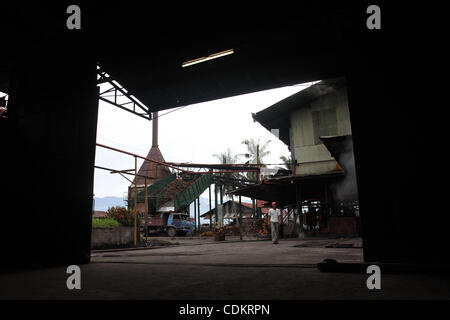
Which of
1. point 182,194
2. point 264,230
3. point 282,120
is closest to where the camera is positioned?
point 282,120

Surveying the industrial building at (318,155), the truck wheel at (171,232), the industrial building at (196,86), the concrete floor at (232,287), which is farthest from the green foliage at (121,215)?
the truck wheel at (171,232)

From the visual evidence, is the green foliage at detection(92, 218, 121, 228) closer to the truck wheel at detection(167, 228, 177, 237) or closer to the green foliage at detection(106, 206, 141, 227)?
the green foliage at detection(106, 206, 141, 227)

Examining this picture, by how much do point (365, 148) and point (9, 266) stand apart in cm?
571

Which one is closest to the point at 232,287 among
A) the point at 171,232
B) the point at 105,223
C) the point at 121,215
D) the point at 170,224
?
the point at 105,223

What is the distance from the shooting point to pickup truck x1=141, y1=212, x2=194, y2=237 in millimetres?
26094

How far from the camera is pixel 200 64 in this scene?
6.91 m

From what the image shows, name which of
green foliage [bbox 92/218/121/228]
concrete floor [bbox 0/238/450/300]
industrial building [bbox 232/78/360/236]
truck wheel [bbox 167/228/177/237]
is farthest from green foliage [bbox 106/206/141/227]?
truck wheel [bbox 167/228/177/237]

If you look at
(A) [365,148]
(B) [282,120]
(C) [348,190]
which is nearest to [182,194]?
(B) [282,120]

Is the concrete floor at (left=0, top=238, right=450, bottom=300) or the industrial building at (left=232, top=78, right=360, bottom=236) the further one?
the industrial building at (left=232, top=78, right=360, bottom=236)

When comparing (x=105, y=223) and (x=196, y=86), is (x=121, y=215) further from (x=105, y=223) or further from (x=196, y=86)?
(x=196, y=86)

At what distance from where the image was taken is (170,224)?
2645 cm

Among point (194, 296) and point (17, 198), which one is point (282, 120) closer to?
point (17, 198)

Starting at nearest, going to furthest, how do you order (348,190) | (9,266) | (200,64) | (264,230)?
(9,266), (200,64), (348,190), (264,230)

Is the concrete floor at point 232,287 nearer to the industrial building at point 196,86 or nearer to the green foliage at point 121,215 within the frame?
the industrial building at point 196,86
